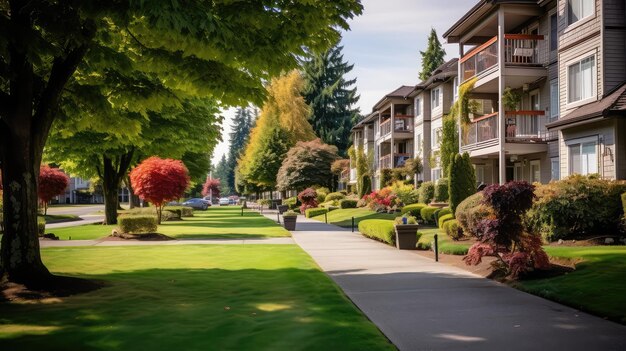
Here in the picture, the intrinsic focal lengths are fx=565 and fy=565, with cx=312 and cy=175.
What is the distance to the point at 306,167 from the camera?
190 feet

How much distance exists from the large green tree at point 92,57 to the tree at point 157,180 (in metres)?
20.6

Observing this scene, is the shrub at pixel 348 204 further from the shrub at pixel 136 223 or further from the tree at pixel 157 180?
the shrub at pixel 136 223

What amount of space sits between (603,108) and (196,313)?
A: 15.2m

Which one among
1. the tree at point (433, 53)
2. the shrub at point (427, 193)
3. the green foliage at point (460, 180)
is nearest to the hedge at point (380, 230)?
the green foliage at point (460, 180)

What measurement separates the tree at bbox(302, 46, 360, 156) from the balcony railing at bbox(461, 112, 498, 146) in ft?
174

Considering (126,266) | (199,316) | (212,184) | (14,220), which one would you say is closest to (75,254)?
(126,266)

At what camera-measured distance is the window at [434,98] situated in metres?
42.8

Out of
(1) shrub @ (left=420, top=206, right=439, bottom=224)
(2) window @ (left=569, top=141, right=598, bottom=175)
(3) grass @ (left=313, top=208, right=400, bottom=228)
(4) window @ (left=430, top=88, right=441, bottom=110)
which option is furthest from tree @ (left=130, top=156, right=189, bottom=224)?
(2) window @ (left=569, top=141, right=598, bottom=175)

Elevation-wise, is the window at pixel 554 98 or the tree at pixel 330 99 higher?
the tree at pixel 330 99

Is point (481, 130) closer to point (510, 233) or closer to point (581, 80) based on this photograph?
point (581, 80)

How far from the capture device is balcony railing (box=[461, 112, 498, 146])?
26.4 m

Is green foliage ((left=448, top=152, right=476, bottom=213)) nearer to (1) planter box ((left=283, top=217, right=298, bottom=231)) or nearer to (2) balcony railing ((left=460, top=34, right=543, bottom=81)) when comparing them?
(2) balcony railing ((left=460, top=34, right=543, bottom=81))

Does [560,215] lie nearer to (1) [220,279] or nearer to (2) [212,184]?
(1) [220,279]

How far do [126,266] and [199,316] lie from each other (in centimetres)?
751
